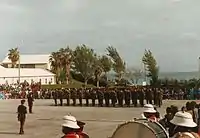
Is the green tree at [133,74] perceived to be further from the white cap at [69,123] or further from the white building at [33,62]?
the white cap at [69,123]

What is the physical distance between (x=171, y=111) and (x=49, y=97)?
4542cm

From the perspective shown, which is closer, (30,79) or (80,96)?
(80,96)

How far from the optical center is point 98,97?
134 feet

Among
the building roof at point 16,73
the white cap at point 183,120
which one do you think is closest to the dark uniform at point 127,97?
the white cap at point 183,120

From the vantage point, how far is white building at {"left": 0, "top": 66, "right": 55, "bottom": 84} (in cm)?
8006

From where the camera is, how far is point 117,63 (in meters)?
91.6

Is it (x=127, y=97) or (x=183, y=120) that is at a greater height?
(x=127, y=97)

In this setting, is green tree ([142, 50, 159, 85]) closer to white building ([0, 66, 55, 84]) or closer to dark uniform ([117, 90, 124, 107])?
white building ([0, 66, 55, 84])

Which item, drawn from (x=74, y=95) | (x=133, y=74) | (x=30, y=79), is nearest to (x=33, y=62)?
(x=133, y=74)

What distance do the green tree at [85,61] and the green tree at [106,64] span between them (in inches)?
72.3

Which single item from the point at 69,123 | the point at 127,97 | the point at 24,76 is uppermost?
the point at 24,76

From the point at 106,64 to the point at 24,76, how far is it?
19.3 m

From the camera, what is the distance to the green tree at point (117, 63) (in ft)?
297

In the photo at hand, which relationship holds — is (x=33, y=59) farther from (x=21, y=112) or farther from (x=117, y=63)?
(x=21, y=112)
